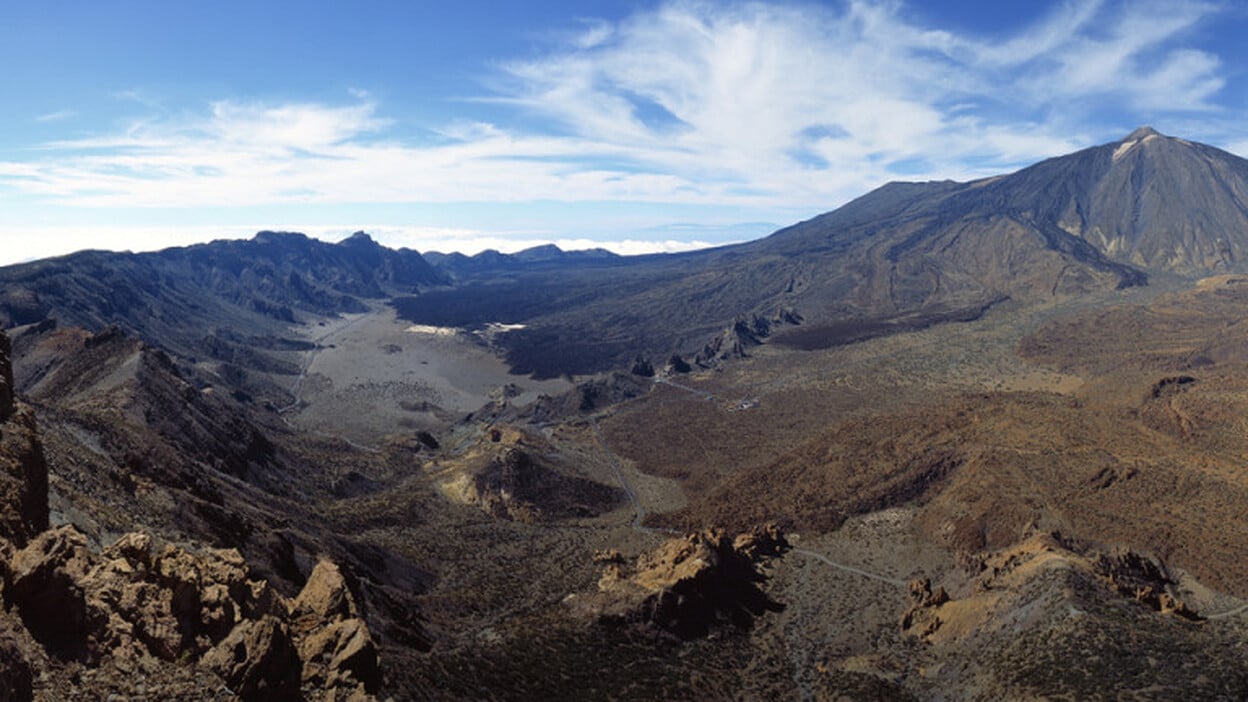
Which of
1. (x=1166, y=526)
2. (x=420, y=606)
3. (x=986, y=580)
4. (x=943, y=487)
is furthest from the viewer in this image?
(x=943, y=487)

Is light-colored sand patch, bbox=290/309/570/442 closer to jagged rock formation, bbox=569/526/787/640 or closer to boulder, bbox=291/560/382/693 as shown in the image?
jagged rock formation, bbox=569/526/787/640

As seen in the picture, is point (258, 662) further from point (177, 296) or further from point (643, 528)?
point (177, 296)

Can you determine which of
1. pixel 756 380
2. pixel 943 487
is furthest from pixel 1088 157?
pixel 943 487

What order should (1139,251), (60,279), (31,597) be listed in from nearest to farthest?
(31,597) < (60,279) < (1139,251)

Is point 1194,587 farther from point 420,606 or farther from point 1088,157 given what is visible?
point 1088,157

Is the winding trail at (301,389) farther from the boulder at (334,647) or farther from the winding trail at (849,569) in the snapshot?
the boulder at (334,647)

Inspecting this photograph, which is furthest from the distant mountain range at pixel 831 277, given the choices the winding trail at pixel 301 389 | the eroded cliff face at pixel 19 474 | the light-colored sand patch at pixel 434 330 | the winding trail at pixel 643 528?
the eroded cliff face at pixel 19 474

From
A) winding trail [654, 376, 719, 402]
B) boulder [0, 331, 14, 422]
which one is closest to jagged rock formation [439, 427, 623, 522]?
boulder [0, 331, 14, 422]
